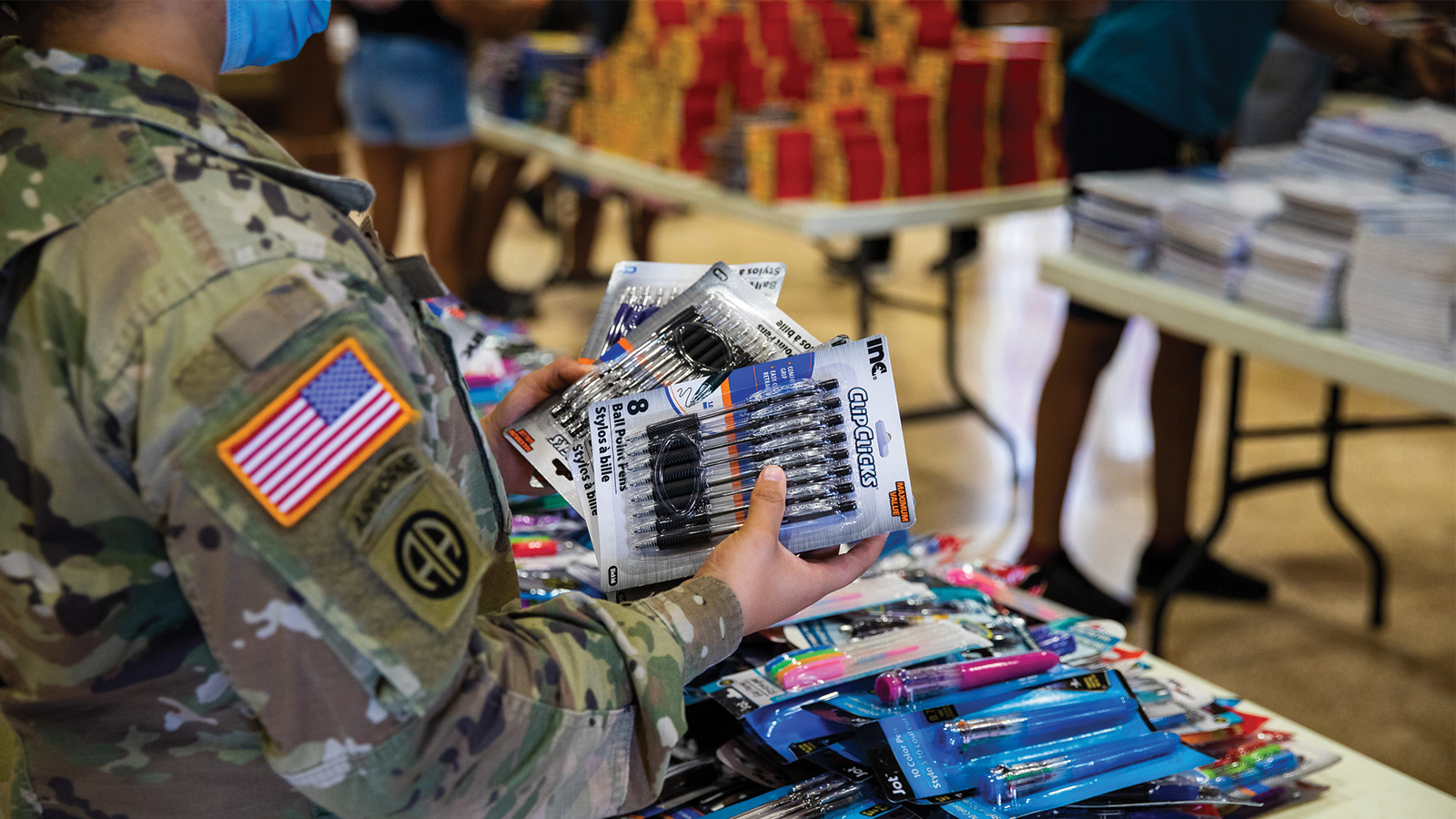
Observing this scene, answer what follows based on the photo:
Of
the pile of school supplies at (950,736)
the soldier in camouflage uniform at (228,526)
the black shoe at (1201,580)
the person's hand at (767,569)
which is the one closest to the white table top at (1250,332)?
the black shoe at (1201,580)

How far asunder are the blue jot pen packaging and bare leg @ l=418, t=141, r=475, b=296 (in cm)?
364

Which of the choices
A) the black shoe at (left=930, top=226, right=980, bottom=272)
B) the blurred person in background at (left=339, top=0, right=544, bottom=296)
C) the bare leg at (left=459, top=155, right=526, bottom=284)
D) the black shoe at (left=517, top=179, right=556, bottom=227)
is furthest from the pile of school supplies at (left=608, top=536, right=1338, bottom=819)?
the black shoe at (left=517, top=179, right=556, bottom=227)

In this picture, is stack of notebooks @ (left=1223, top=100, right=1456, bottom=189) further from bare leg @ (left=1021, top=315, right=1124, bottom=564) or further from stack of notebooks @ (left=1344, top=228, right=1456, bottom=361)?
bare leg @ (left=1021, top=315, right=1124, bottom=564)

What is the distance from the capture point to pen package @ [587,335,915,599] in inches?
40.7

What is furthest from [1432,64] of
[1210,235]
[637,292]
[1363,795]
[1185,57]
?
[637,292]

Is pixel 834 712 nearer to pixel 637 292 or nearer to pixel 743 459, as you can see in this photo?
pixel 743 459

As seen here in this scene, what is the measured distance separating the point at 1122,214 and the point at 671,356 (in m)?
1.66

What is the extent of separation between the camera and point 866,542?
1013 mm

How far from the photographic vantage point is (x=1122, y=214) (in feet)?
8.32

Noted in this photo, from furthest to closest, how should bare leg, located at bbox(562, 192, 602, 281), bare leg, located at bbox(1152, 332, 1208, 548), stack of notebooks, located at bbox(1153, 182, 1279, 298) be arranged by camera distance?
1. bare leg, located at bbox(562, 192, 602, 281)
2. bare leg, located at bbox(1152, 332, 1208, 548)
3. stack of notebooks, located at bbox(1153, 182, 1279, 298)

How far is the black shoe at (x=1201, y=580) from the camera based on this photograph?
2980mm

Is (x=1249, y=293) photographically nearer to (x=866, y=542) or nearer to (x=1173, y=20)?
(x=1173, y=20)

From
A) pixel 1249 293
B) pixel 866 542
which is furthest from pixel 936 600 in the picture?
pixel 1249 293

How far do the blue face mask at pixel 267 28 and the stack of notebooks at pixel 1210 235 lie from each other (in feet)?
6.14
